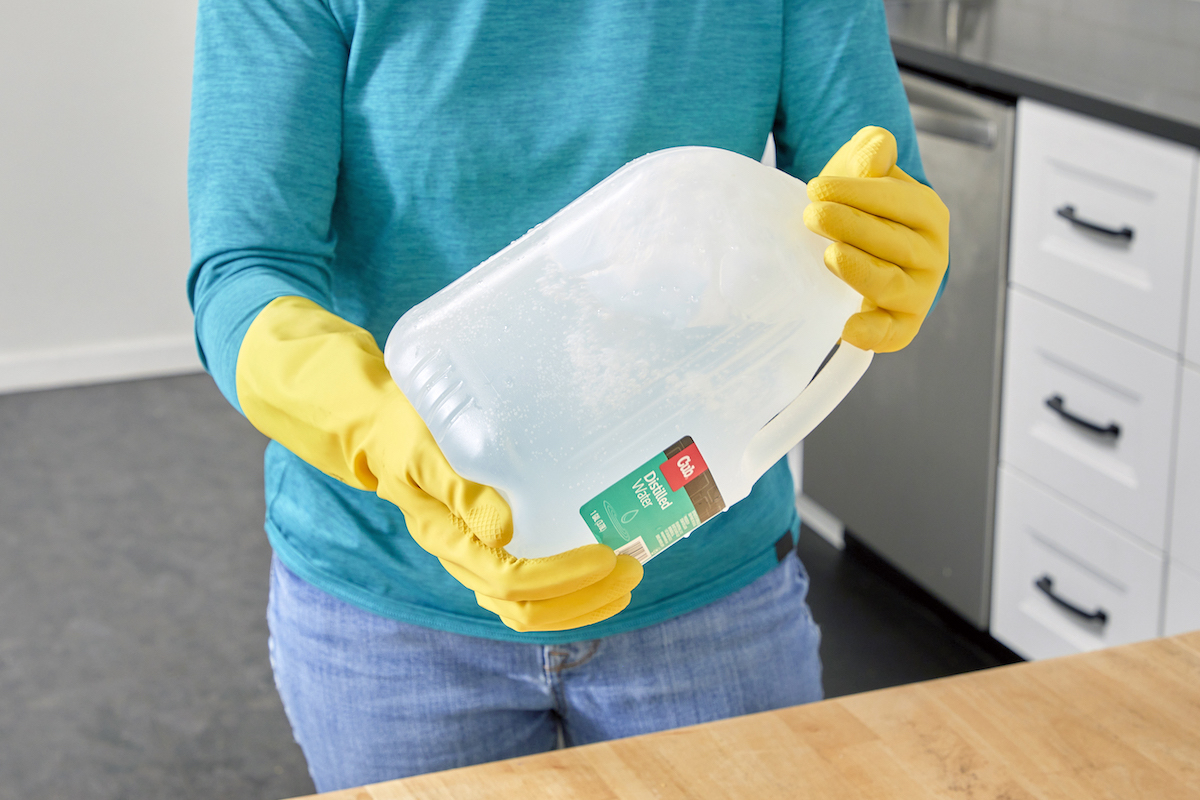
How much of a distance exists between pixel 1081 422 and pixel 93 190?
8.52 feet

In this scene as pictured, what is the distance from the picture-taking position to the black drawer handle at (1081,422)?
156 centimetres

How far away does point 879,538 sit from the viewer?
208cm

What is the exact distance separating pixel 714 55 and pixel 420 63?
0.63 ft

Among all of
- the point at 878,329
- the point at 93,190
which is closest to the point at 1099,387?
the point at 878,329

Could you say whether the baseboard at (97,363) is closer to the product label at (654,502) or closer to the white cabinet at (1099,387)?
the white cabinet at (1099,387)

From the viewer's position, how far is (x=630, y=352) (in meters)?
0.59

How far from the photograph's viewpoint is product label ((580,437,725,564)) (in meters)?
0.56

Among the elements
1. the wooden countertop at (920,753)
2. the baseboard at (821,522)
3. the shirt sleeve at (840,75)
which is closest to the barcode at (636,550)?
the wooden countertop at (920,753)

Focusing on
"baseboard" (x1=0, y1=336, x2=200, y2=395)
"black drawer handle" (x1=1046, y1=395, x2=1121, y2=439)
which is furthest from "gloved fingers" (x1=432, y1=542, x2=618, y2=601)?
"baseboard" (x1=0, y1=336, x2=200, y2=395)

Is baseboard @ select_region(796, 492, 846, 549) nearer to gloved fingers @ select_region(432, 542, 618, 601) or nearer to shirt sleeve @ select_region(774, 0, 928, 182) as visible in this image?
shirt sleeve @ select_region(774, 0, 928, 182)

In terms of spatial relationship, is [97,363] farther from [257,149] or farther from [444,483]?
[444,483]

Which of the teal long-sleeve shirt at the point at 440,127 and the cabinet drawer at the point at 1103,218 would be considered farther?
the cabinet drawer at the point at 1103,218

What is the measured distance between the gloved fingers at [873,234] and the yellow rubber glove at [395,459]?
19 centimetres

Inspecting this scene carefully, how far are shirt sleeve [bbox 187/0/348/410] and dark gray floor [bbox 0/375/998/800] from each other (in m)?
1.23
